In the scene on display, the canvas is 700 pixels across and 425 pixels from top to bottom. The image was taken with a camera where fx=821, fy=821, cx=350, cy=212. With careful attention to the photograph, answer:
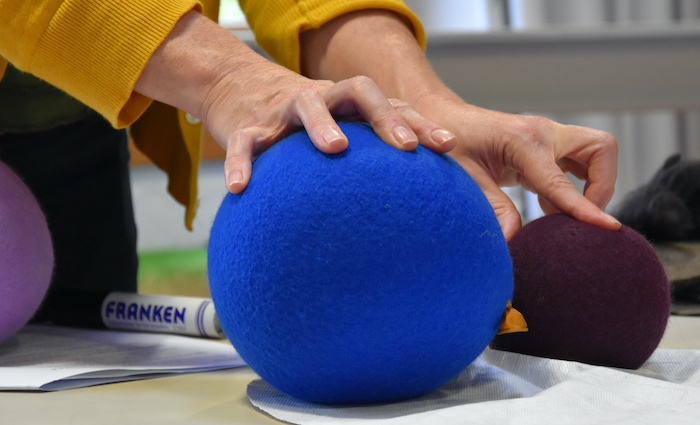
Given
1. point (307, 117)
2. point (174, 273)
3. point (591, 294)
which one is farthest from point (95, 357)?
point (174, 273)

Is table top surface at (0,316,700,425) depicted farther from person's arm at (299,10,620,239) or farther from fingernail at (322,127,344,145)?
person's arm at (299,10,620,239)

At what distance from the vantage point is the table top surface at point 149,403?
74 cm

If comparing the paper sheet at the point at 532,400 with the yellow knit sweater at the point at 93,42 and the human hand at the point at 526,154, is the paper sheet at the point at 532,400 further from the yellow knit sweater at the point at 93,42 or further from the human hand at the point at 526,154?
the yellow knit sweater at the point at 93,42

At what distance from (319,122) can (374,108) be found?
5cm

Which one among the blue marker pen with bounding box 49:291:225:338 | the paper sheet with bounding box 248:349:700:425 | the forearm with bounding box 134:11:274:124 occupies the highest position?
the forearm with bounding box 134:11:274:124

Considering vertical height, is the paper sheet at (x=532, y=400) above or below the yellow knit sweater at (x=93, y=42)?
below

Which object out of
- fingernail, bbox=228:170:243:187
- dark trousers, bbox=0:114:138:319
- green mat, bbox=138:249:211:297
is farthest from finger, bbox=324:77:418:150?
green mat, bbox=138:249:211:297

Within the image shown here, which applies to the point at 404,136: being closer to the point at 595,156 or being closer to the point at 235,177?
the point at 235,177

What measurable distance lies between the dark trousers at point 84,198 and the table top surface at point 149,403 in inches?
18.1

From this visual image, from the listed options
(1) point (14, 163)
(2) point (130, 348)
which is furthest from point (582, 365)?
(1) point (14, 163)

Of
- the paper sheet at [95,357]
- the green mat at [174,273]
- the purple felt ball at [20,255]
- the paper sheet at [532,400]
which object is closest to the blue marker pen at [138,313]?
the paper sheet at [95,357]

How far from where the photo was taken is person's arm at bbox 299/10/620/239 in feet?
2.96

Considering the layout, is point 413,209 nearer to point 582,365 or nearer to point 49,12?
point 582,365

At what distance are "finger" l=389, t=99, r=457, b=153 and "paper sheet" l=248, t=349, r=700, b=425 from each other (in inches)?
8.7
